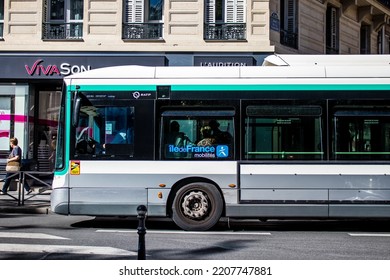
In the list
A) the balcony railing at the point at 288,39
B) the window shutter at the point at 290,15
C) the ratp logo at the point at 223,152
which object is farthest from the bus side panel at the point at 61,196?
the window shutter at the point at 290,15

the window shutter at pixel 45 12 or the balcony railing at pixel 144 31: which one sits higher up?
the window shutter at pixel 45 12

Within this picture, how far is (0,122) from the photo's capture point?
1838 centimetres

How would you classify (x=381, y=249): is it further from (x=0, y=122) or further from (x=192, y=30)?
(x=0, y=122)

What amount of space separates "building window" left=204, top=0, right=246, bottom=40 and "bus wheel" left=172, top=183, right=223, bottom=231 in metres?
8.77

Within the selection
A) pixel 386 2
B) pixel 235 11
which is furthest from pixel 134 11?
pixel 386 2

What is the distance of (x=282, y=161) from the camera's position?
10188 millimetres

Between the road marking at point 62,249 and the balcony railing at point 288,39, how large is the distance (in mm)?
12515

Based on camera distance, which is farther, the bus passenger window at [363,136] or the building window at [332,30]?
the building window at [332,30]

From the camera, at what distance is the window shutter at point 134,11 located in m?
18.1

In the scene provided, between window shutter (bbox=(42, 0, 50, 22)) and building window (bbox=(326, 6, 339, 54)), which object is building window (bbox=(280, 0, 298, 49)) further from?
window shutter (bbox=(42, 0, 50, 22))

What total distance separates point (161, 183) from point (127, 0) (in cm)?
977

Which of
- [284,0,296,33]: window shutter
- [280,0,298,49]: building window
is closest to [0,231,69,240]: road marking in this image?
[280,0,298,49]: building window

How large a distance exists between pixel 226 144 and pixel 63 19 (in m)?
10.5

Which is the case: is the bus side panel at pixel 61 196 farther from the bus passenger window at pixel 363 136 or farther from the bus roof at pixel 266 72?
the bus passenger window at pixel 363 136
